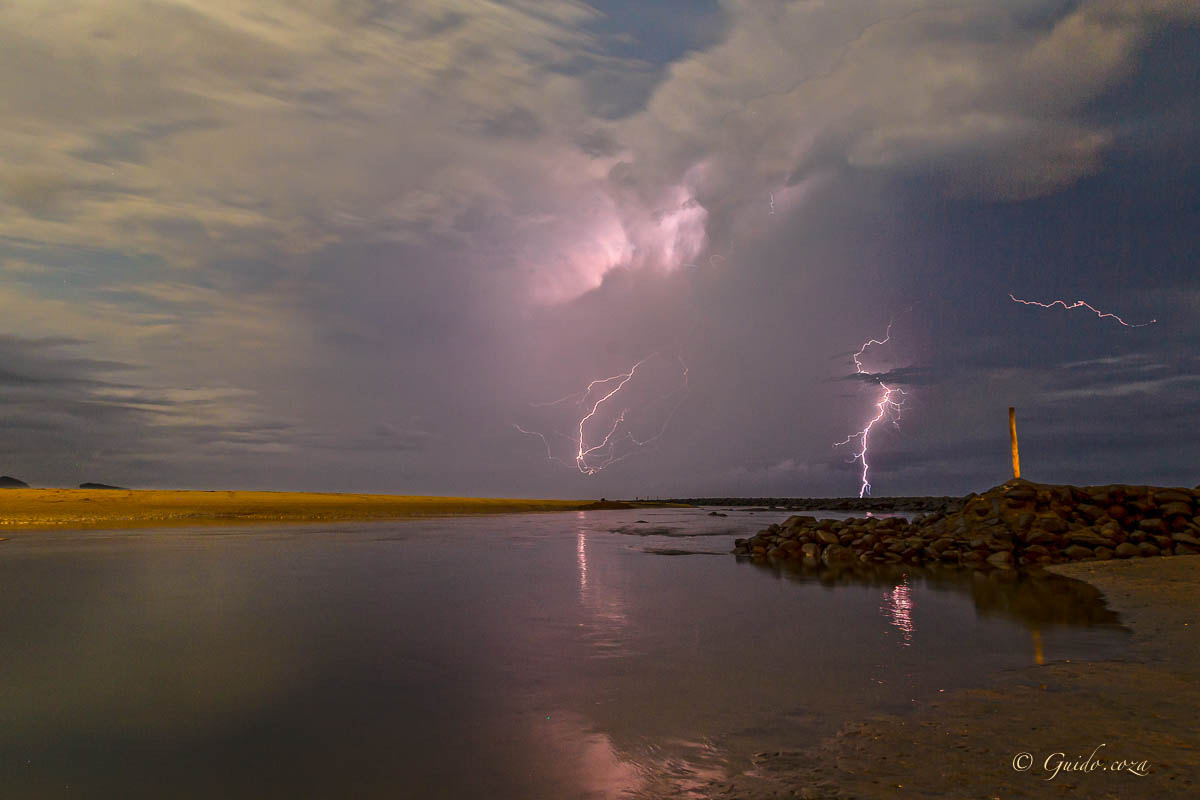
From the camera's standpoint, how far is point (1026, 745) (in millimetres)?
4582

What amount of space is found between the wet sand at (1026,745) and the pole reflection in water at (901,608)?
237 centimetres

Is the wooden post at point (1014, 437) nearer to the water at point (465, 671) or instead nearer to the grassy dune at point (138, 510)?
the water at point (465, 671)

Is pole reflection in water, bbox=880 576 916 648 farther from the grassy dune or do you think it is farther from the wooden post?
the grassy dune

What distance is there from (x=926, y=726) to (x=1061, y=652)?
3895 millimetres

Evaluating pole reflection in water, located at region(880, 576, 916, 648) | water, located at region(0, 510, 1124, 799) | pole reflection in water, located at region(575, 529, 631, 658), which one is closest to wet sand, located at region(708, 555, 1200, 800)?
water, located at region(0, 510, 1124, 799)

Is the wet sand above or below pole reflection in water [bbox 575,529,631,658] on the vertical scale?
above

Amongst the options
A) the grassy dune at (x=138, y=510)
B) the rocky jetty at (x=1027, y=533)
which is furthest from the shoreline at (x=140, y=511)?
the rocky jetty at (x=1027, y=533)

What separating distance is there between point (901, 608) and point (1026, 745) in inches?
278

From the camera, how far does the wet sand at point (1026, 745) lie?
393 cm

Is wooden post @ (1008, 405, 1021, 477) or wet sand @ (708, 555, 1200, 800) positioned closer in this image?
wet sand @ (708, 555, 1200, 800)

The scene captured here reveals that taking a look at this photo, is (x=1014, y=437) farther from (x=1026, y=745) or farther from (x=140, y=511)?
(x=140, y=511)

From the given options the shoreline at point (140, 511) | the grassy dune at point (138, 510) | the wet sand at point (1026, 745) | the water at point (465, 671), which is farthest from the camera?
the grassy dune at point (138, 510)

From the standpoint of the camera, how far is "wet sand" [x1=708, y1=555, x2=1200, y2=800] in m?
3.93

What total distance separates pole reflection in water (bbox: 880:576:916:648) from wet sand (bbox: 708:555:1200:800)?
237 cm
